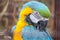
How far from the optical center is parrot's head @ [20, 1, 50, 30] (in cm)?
115

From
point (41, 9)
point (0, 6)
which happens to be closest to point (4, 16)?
point (0, 6)

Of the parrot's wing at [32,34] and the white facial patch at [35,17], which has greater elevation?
the white facial patch at [35,17]

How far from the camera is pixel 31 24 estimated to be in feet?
3.92

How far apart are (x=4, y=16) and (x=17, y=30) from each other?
7cm

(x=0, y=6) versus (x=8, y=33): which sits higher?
(x=0, y=6)

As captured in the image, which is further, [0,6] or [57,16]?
[57,16]

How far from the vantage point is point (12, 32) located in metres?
1.21

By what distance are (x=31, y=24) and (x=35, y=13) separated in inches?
1.9

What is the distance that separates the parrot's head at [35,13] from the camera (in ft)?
3.76

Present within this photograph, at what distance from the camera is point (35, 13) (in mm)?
1176

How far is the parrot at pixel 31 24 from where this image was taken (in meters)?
1.16

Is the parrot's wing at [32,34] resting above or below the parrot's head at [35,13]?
below

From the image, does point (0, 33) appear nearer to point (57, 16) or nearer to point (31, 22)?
point (31, 22)

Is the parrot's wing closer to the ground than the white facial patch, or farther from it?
closer to the ground
